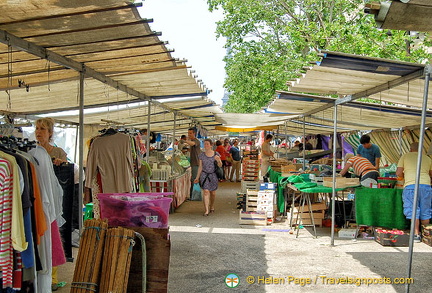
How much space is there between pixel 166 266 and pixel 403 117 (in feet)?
30.5

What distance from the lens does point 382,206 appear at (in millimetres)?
9008

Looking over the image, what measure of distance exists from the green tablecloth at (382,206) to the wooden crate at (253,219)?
2.27 meters

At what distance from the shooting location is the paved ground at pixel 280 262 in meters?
6.04

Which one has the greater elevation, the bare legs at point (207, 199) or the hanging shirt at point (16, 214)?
the hanging shirt at point (16, 214)

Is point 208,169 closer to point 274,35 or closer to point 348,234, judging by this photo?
point 348,234

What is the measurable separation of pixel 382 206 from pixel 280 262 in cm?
299

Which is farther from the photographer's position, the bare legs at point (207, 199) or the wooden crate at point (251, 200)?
the bare legs at point (207, 199)

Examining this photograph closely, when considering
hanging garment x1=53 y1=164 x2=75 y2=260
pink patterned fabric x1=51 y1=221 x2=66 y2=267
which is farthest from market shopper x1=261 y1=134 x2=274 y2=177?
pink patterned fabric x1=51 y1=221 x2=66 y2=267

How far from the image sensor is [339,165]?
18.4 m

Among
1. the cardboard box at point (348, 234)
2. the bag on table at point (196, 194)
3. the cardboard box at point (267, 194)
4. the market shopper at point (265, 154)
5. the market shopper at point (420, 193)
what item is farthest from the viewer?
the market shopper at point (265, 154)

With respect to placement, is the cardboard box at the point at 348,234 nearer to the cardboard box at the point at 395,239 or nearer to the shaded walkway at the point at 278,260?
the shaded walkway at the point at 278,260

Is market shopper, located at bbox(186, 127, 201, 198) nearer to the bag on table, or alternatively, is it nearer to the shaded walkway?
the bag on table

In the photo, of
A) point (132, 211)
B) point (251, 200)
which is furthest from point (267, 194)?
point (132, 211)

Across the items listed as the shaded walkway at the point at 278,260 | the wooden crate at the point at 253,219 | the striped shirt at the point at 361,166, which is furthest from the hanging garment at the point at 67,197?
the striped shirt at the point at 361,166
